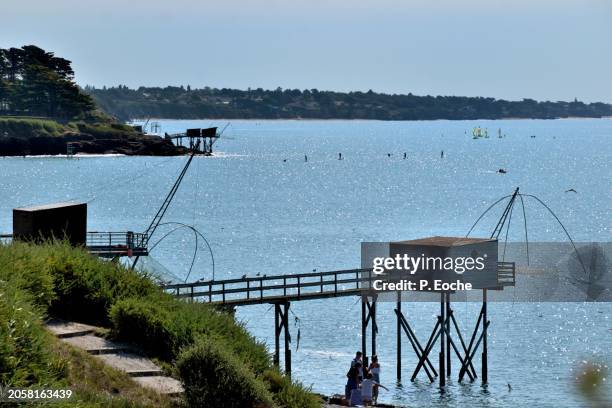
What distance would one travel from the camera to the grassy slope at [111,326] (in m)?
14.5

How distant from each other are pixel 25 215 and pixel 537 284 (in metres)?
60.1

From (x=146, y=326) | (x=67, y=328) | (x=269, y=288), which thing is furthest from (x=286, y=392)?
(x=269, y=288)

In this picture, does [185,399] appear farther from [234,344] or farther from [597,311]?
[597,311]

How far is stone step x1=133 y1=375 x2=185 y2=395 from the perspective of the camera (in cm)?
1694

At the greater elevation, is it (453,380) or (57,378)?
(57,378)

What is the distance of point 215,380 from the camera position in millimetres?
16297

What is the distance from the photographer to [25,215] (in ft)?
74.7

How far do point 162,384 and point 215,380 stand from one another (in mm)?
1217

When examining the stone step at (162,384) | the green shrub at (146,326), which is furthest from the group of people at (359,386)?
the stone step at (162,384)

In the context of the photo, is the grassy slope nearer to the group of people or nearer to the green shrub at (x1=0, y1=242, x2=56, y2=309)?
the green shrub at (x1=0, y1=242, x2=56, y2=309)

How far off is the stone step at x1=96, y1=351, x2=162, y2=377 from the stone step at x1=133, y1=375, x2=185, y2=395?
0.11m

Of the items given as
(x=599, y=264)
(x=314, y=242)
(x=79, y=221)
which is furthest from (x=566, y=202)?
(x=79, y=221)

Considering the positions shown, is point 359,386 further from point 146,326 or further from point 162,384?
point 162,384

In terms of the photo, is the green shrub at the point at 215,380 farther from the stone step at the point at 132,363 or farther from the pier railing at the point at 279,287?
the pier railing at the point at 279,287
